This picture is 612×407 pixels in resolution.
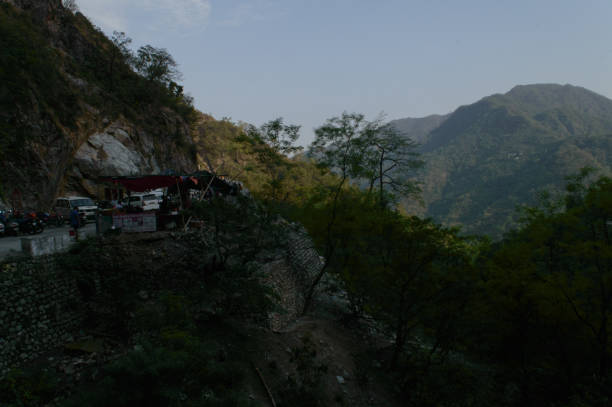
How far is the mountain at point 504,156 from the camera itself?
71.4m

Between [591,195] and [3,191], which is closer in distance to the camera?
[591,195]

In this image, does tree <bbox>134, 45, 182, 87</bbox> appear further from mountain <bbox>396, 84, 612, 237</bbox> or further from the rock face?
mountain <bbox>396, 84, 612, 237</bbox>

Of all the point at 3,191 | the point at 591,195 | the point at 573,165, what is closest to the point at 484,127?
the point at 573,165

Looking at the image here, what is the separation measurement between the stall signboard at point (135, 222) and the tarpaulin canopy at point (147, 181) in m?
1.43

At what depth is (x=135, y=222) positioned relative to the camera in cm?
1169

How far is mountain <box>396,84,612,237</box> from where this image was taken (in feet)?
234

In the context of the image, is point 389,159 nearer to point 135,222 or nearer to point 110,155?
point 135,222

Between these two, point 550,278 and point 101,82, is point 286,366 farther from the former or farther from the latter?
point 101,82

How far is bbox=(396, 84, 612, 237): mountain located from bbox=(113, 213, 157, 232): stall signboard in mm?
34305

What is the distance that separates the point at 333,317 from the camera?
15773mm

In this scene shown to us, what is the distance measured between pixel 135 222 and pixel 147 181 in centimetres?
181

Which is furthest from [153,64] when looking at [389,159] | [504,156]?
[504,156]

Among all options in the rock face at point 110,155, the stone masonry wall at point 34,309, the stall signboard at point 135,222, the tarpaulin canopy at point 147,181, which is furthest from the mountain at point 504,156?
the stone masonry wall at point 34,309

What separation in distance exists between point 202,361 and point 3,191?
1448 centimetres
